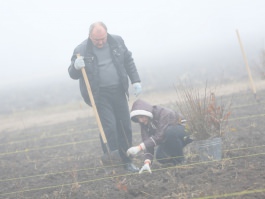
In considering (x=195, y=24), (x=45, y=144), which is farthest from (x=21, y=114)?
(x=195, y=24)

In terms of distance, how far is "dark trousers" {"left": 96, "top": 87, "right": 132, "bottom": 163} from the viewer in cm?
604

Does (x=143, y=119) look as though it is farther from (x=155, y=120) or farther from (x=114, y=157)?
(x=114, y=157)

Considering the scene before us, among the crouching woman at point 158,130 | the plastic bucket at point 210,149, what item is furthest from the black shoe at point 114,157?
the plastic bucket at point 210,149

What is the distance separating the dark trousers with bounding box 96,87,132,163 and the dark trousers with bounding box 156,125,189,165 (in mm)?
537

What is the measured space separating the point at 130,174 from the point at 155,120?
2.36 ft

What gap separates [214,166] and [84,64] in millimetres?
2009

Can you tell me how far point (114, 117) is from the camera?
6137mm

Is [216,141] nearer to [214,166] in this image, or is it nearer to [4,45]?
[214,166]

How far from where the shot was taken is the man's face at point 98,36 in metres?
5.82

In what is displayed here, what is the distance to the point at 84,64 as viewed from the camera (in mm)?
5797

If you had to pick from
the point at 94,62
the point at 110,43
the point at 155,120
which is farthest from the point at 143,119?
the point at 110,43

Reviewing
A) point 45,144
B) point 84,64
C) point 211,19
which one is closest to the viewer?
point 84,64

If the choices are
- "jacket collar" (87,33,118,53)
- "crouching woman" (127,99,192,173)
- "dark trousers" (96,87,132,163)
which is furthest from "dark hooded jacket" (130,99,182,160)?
"jacket collar" (87,33,118,53)

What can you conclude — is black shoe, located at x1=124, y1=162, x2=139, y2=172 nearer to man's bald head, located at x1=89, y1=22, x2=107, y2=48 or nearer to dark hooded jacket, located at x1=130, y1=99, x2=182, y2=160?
dark hooded jacket, located at x1=130, y1=99, x2=182, y2=160
